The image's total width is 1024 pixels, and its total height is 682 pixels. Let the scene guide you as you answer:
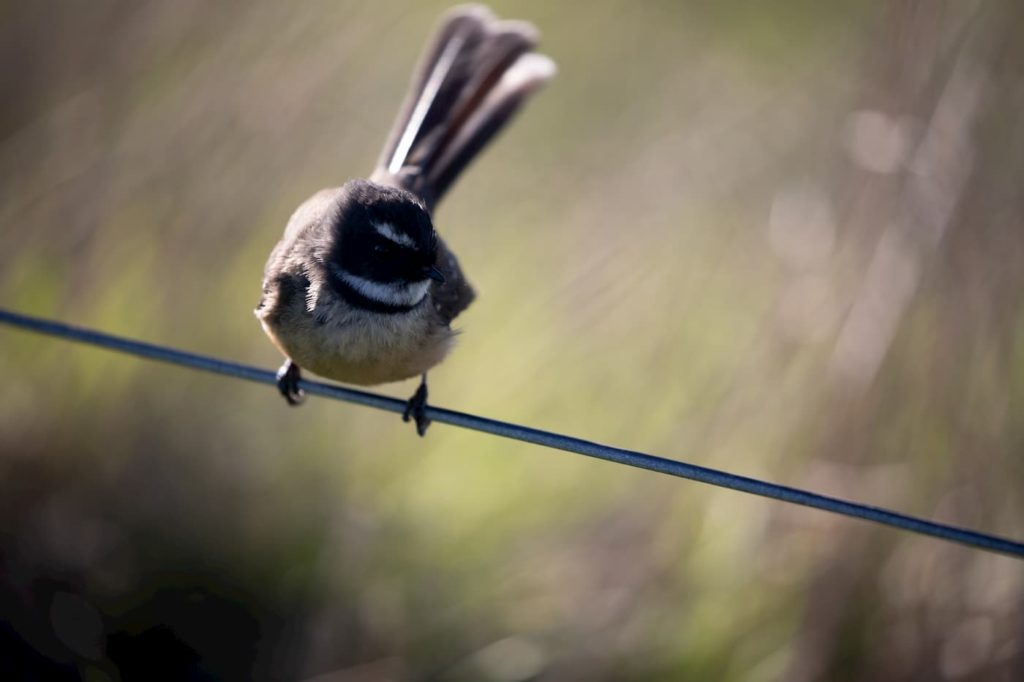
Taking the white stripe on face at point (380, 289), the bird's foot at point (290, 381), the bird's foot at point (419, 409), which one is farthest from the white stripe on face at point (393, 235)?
the bird's foot at point (290, 381)

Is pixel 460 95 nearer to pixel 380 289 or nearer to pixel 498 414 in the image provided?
pixel 380 289

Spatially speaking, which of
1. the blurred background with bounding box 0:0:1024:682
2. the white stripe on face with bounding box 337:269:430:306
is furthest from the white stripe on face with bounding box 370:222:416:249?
the blurred background with bounding box 0:0:1024:682

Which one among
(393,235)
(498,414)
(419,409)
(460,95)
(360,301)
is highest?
(460,95)

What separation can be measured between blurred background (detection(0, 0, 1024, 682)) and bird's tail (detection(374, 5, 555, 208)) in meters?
0.55

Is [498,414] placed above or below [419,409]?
above

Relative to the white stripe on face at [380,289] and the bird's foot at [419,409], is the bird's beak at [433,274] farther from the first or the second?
the bird's foot at [419,409]

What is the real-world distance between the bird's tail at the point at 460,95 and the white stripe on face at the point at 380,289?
86cm

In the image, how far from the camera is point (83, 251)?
14.6 feet

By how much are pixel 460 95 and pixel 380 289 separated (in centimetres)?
120

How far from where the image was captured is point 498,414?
197 inches

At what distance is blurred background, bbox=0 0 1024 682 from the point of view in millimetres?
4074

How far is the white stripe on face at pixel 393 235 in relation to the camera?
3242mm

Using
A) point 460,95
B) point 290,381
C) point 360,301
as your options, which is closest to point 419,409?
point 360,301

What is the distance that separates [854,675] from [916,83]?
7.21 feet
